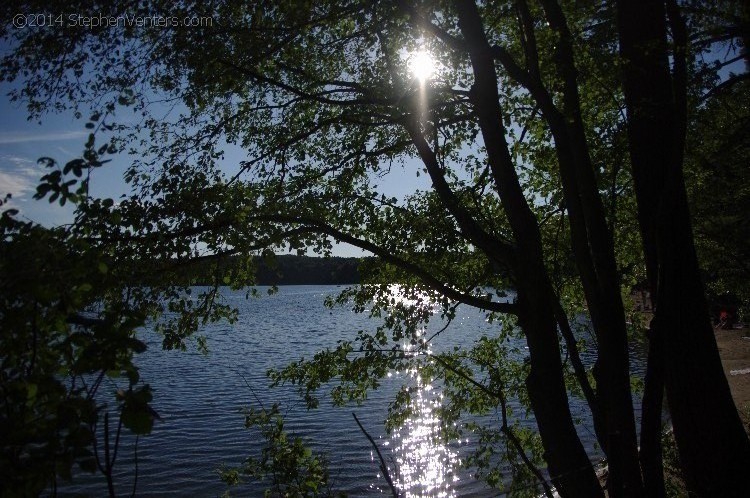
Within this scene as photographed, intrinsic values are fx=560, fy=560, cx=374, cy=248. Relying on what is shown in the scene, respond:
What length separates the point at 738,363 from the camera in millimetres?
34375

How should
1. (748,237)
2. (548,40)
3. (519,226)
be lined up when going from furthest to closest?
(748,237) < (548,40) < (519,226)

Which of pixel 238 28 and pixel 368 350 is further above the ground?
pixel 238 28

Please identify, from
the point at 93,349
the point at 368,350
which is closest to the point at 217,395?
the point at 368,350

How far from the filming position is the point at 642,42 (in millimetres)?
7820

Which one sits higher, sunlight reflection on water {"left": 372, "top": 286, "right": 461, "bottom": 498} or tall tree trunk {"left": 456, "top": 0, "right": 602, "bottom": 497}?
tall tree trunk {"left": 456, "top": 0, "right": 602, "bottom": 497}

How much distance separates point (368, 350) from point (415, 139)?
358 cm

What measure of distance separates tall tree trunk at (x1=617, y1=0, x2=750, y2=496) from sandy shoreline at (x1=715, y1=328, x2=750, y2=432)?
25.4 ft

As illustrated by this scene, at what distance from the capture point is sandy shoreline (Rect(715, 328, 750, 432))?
20852mm

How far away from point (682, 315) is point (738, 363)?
32610 millimetres

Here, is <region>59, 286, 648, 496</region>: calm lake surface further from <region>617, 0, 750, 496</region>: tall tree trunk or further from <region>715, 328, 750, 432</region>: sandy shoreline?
<region>715, 328, 750, 432</region>: sandy shoreline

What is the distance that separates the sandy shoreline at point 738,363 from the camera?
20.9 m

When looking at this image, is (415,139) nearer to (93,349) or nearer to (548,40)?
(548,40)

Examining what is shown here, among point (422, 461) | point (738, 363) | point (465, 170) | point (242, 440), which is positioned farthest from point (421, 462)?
point (738, 363)

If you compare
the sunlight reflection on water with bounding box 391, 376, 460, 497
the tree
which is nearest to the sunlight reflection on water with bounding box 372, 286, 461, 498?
the sunlight reflection on water with bounding box 391, 376, 460, 497
